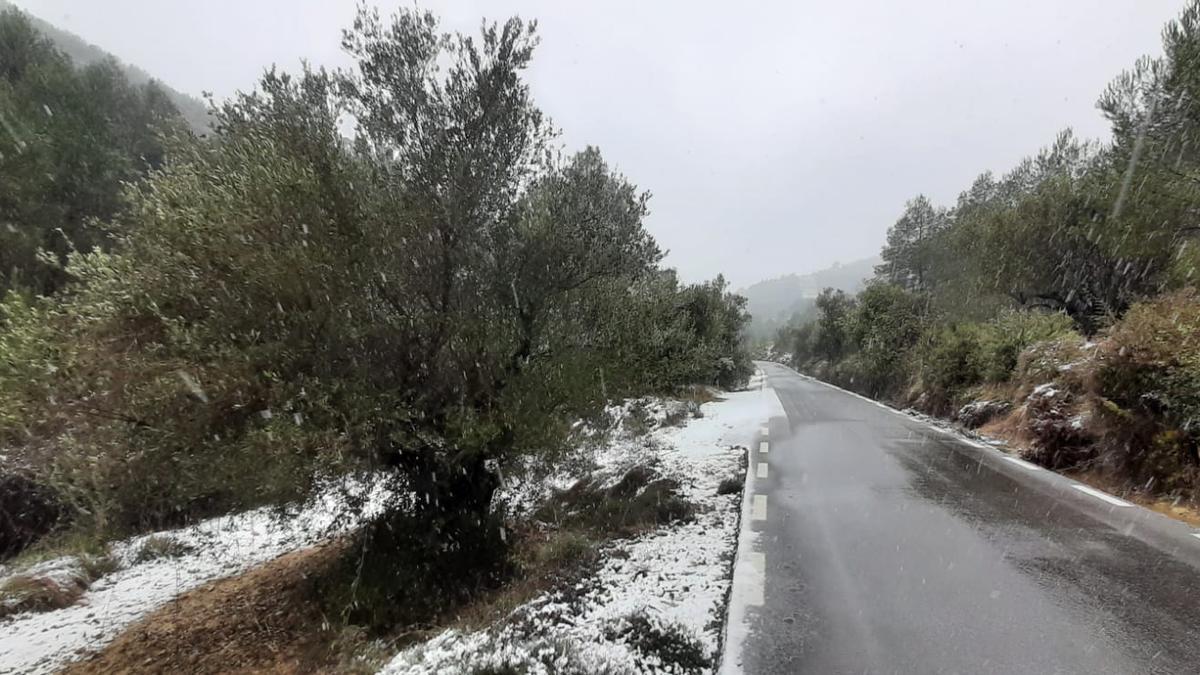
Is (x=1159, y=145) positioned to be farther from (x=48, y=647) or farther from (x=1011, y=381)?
(x=48, y=647)

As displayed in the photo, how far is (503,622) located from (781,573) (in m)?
2.41

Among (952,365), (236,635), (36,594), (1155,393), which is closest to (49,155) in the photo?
(36,594)

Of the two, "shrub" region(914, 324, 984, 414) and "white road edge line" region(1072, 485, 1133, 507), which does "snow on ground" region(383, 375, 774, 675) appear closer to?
"white road edge line" region(1072, 485, 1133, 507)

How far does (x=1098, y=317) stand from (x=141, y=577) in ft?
53.7

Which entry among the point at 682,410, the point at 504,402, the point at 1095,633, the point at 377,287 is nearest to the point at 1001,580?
the point at 1095,633

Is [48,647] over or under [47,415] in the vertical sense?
under

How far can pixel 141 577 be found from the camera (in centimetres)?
779

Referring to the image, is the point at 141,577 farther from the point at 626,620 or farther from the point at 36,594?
the point at 626,620

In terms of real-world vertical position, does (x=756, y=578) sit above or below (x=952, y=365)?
below

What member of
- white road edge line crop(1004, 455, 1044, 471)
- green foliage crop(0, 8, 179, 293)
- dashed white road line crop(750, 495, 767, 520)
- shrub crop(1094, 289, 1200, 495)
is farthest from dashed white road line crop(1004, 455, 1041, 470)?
green foliage crop(0, 8, 179, 293)

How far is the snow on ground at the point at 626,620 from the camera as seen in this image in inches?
145

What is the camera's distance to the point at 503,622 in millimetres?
4520

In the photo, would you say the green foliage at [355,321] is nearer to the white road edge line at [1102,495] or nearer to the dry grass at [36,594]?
the dry grass at [36,594]

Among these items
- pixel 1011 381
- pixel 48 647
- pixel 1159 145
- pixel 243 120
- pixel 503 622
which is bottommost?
pixel 48 647
